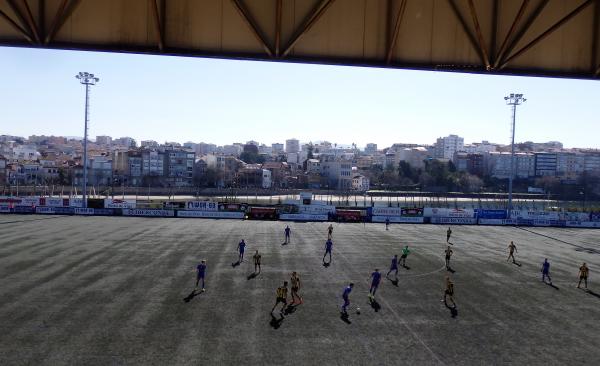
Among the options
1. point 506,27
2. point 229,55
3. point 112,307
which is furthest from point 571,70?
point 112,307

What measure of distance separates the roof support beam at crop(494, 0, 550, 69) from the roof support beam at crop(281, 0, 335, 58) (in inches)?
152

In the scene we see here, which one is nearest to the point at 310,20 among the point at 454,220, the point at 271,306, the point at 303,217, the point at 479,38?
the point at 479,38

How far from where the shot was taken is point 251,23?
8.83 metres

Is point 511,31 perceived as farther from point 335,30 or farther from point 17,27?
point 17,27

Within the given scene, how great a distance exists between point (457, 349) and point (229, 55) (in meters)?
10.5

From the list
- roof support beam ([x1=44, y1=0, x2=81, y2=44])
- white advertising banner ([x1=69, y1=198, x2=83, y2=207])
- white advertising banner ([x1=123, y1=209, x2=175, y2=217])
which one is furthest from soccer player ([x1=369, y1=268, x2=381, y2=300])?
white advertising banner ([x1=69, y1=198, x2=83, y2=207])

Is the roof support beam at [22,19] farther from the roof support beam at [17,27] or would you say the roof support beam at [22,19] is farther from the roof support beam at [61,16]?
the roof support beam at [61,16]

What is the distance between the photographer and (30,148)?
17725cm

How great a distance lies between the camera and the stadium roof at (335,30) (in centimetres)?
884

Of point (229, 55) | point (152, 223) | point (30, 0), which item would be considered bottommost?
point (152, 223)

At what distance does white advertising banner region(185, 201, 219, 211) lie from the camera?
160ft

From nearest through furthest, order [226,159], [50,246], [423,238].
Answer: [50,246], [423,238], [226,159]

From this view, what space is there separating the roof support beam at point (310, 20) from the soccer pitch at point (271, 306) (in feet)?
27.1

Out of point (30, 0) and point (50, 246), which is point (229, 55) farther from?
point (50, 246)
